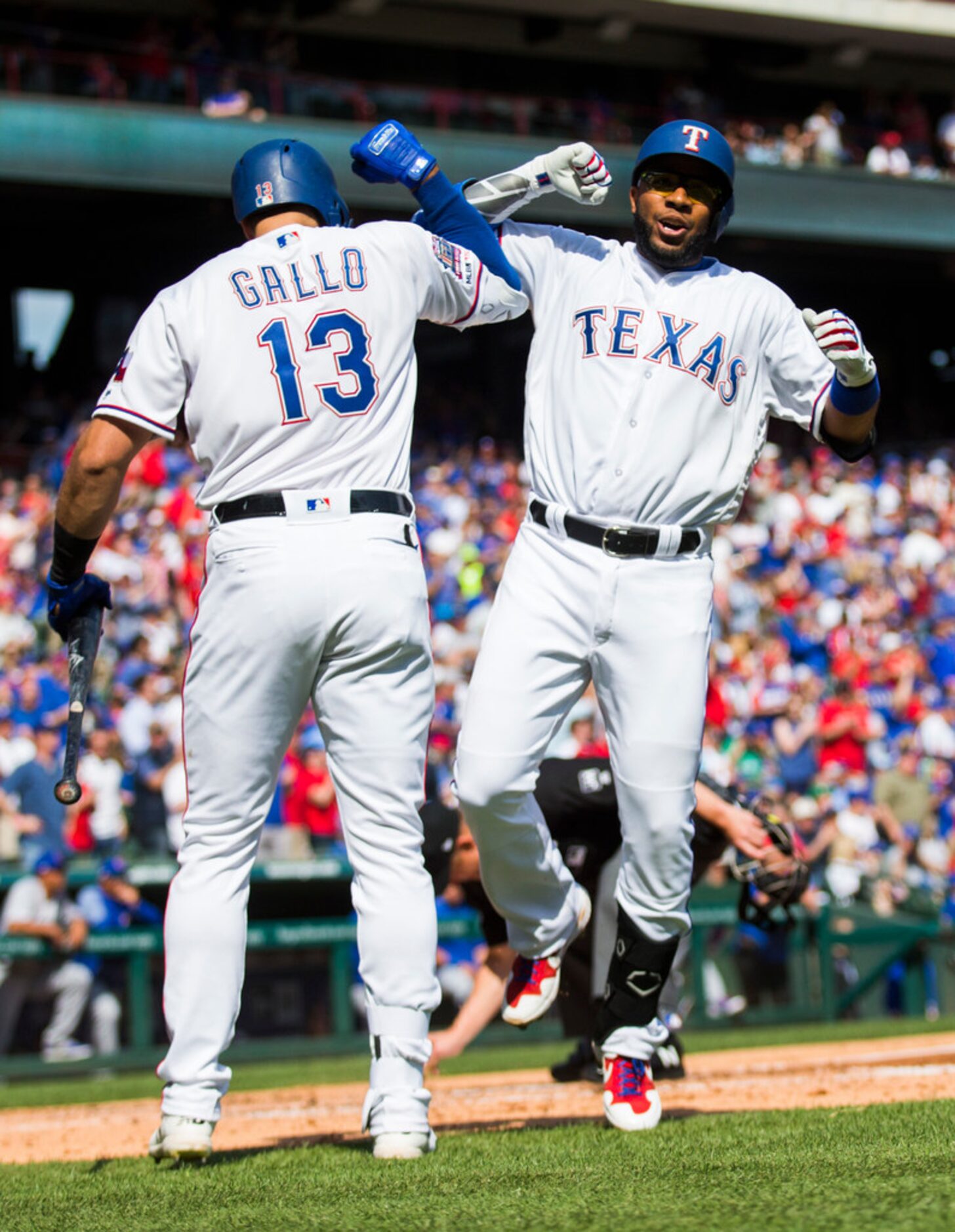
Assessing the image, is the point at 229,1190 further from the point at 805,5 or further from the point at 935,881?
the point at 805,5

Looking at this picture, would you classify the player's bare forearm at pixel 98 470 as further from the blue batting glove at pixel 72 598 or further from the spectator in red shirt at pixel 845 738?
the spectator in red shirt at pixel 845 738

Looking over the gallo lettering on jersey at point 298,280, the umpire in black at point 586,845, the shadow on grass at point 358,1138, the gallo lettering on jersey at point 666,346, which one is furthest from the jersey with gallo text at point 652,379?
the umpire in black at point 586,845

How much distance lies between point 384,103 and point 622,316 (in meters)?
15.2

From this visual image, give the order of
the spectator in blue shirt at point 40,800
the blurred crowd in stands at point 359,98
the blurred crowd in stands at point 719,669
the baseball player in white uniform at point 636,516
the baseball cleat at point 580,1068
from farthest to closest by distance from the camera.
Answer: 1. the blurred crowd in stands at point 359,98
2. the blurred crowd in stands at point 719,669
3. the spectator in blue shirt at point 40,800
4. the baseball cleat at point 580,1068
5. the baseball player in white uniform at point 636,516

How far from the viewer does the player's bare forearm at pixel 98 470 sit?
3.63 m

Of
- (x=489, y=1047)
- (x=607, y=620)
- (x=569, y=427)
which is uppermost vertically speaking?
(x=569, y=427)

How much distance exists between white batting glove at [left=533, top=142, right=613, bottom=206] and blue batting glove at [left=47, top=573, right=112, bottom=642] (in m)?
1.49

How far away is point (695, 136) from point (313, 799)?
23.6ft

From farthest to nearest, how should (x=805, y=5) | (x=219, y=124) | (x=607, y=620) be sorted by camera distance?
(x=805, y=5), (x=219, y=124), (x=607, y=620)

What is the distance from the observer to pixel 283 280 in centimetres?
373

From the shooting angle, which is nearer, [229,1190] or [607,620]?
[229,1190]

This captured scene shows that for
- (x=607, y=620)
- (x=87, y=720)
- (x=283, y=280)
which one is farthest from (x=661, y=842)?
(x=87, y=720)

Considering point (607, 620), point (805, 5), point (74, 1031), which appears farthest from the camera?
point (805, 5)

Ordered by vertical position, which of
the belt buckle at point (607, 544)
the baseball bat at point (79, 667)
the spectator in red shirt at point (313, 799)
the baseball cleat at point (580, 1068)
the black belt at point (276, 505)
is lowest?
the spectator in red shirt at point (313, 799)
